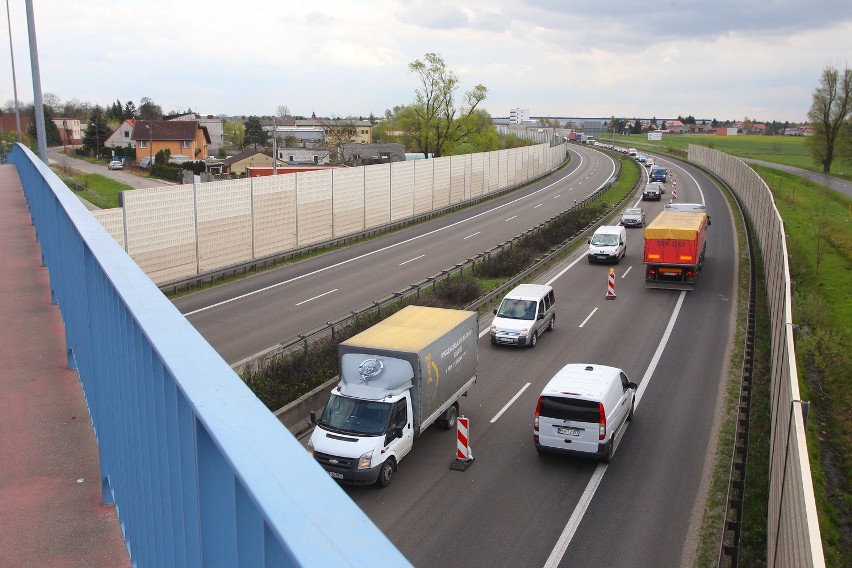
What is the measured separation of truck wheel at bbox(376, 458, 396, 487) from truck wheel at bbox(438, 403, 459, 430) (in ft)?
9.26

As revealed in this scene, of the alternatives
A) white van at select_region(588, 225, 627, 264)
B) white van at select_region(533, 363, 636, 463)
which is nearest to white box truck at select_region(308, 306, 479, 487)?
white van at select_region(533, 363, 636, 463)

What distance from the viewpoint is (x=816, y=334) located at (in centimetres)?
2566

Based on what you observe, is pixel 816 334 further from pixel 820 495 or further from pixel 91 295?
pixel 91 295

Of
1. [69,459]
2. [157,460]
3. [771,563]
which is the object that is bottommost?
[771,563]

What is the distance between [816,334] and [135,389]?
26.5 meters

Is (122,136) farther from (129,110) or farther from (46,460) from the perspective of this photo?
(46,460)

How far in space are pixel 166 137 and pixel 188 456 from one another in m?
116

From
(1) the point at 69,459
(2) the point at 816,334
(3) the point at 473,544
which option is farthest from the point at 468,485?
(2) the point at 816,334

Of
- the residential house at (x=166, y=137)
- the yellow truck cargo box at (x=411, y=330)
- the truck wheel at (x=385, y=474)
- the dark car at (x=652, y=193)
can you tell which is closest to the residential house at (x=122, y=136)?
the residential house at (x=166, y=137)

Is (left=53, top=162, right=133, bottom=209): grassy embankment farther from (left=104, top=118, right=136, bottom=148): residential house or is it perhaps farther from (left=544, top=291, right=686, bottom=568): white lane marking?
(left=104, top=118, right=136, bottom=148): residential house

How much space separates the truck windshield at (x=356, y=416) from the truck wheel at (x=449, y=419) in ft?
9.26

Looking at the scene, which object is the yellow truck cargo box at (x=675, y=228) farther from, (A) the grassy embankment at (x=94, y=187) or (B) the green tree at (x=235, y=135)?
(B) the green tree at (x=235, y=135)

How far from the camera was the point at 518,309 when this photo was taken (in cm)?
2538

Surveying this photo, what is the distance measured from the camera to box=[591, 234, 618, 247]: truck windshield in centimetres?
3833
